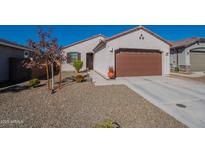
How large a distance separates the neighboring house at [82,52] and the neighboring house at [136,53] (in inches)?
296

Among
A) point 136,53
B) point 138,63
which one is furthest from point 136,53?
point 138,63

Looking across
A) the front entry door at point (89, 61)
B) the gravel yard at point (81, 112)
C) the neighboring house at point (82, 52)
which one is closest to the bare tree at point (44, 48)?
the gravel yard at point (81, 112)

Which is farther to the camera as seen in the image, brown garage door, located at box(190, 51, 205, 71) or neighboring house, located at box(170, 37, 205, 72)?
brown garage door, located at box(190, 51, 205, 71)

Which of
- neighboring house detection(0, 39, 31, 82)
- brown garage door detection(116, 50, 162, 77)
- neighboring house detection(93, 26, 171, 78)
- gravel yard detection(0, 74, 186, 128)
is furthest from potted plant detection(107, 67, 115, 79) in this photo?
neighboring house detection(0, 39, 31, 82)

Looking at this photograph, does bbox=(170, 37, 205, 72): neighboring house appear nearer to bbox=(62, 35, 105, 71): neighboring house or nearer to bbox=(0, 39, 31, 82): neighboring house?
bbox=(62, 35, 105, 71): neighboring house

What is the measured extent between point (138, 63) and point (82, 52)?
31.3 feet

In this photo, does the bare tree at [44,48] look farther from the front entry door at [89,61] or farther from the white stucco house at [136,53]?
the front entry door at [89,61]

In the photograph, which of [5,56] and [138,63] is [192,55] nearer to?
[138,63]

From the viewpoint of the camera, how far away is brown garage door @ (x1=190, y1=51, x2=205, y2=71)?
14713 millimetres

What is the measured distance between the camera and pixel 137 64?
1067 cm

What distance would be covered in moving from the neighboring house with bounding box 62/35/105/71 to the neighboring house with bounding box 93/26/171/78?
7.53 meters

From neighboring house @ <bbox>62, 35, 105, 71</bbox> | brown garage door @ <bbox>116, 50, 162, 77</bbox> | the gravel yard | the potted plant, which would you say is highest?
neighboring house @ <bbox>62, 35, 105, 71</bbox>

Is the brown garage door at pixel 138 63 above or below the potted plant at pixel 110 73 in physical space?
above

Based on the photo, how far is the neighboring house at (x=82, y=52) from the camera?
1714cm
